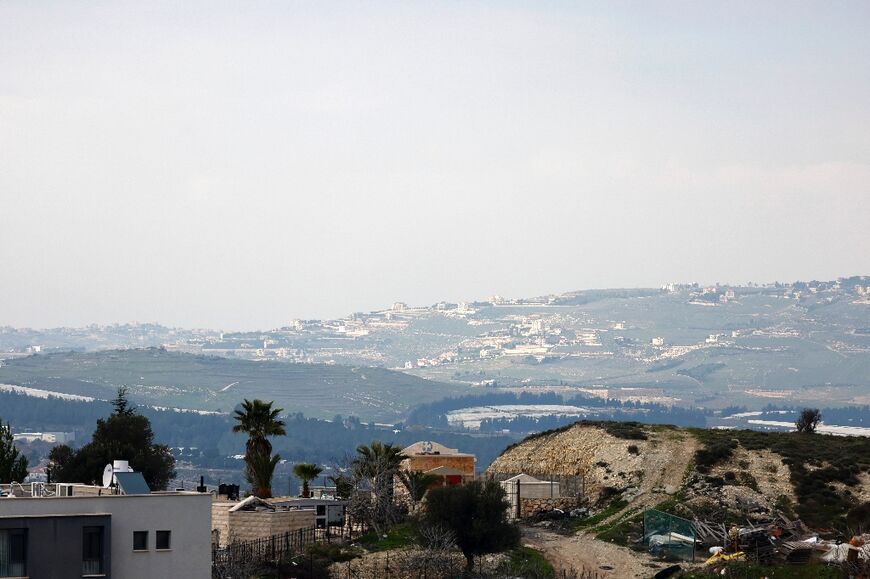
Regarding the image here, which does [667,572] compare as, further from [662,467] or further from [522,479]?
[662,467]

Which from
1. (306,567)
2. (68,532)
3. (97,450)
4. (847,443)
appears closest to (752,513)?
(847,443)

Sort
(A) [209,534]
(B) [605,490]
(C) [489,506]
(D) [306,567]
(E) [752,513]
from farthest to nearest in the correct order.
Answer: (B) [605,490]
(E) [752,513]
(C) [489,506]
(D) [306,567]
(A) [209,534]

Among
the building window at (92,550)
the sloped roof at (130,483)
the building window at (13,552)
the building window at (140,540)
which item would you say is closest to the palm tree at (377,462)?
the sloped roof at (130,483)

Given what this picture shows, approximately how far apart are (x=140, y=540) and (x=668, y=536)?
33.9 metres

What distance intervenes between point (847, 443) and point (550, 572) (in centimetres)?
3025

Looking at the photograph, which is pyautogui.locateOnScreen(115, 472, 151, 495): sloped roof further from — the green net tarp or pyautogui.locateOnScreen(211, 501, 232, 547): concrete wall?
the green net tarp

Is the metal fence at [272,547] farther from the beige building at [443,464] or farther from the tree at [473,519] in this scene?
the beige building at [443,464]

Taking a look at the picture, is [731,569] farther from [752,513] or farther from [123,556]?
[123,556]

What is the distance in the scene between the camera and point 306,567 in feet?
217

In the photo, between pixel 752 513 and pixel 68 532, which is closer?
pixel 68 532

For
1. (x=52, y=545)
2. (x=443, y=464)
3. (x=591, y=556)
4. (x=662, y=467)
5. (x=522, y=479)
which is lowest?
(x=591, y=556)

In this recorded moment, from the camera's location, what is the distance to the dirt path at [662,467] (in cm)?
8344

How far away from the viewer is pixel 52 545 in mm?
43906

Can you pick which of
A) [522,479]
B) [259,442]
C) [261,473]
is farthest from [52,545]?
[522,479]
